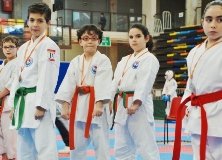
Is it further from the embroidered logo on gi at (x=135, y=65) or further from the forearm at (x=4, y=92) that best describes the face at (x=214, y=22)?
the forearm at (x=4, y=92)

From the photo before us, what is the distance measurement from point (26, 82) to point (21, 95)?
0.43 feet

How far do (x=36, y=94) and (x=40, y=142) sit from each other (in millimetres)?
442

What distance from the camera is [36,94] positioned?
380 centimetres

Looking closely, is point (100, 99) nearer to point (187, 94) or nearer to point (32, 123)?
point (32, 123)

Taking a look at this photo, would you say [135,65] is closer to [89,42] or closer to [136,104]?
[136,104]

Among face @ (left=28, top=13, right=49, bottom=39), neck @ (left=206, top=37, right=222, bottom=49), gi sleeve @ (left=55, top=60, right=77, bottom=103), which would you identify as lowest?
gi sleeve @ (left=55, top=60, right=77, bottom=103)

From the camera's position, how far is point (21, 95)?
391 cm

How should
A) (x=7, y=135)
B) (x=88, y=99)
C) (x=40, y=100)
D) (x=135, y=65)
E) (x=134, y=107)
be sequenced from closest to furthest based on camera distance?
(x=40, y=100), (x=88, y=99), (x=134, y=107), (x=135, y=65), (x=7, y=135)

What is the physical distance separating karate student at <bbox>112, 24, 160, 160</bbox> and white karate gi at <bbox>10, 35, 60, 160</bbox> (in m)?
1.05

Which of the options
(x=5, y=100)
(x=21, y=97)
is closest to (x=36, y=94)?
(x=21, y=97)

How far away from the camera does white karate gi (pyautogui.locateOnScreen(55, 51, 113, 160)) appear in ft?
14.4

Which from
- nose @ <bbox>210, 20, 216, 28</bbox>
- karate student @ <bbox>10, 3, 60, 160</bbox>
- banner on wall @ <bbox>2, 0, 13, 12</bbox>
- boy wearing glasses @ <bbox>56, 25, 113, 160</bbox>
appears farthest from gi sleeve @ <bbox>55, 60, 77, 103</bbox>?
banner on wall @ <bbox>2, 0, 13, 12</bbox>

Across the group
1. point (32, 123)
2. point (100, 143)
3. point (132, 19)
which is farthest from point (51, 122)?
point (132, 19)

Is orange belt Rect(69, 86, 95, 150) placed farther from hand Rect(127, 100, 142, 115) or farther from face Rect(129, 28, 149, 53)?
face Rect(129, 28, 149, 53)
